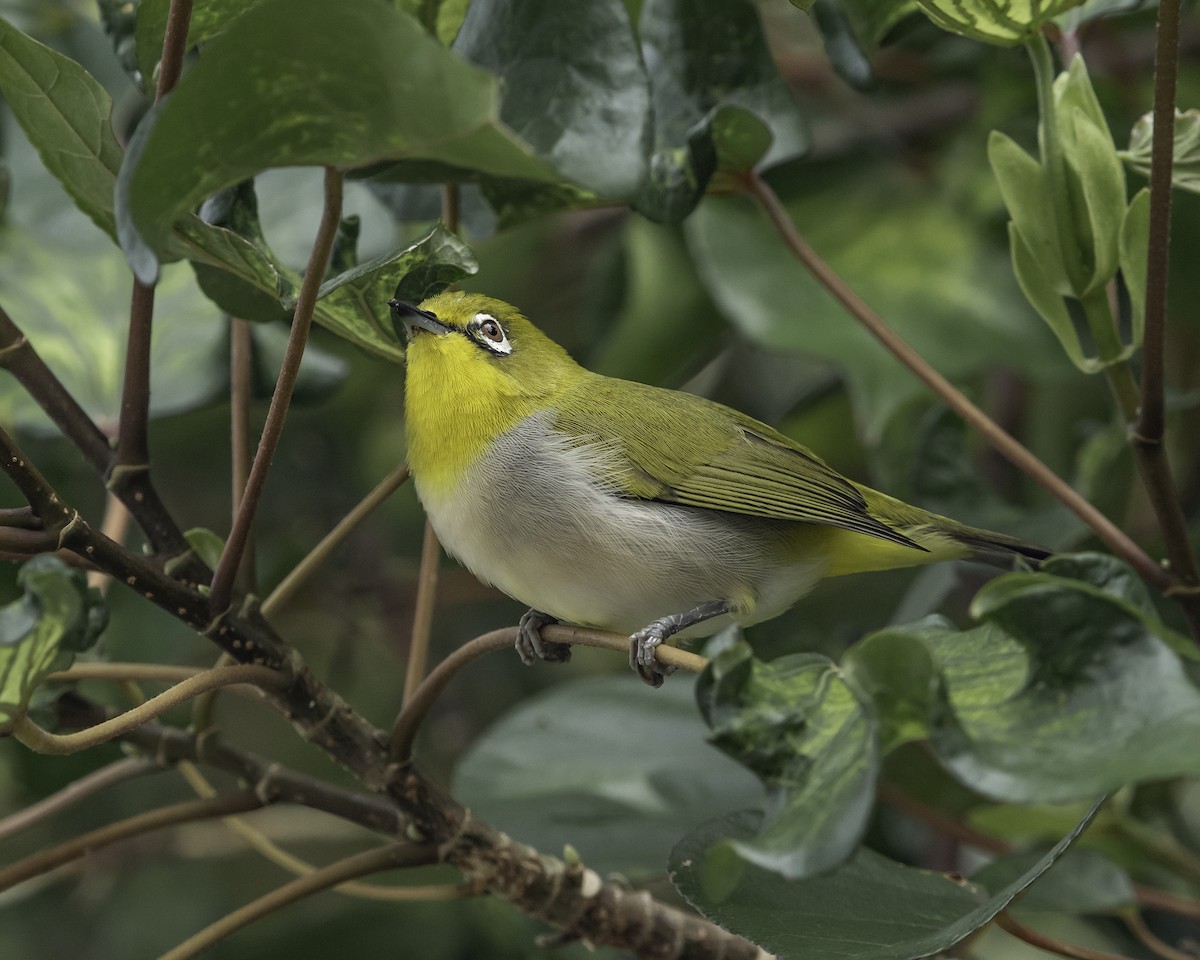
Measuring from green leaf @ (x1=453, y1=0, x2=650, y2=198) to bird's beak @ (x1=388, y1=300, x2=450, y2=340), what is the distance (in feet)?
0.93

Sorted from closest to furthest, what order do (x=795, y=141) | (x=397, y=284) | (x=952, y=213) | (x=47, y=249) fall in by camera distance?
(x=397, y=284), (x=795, y=141), (x=47, y=249), (x=952, y=213)

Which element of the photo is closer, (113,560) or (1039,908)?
(113,560)

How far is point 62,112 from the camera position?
3.98 feet

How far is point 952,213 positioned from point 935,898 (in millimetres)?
1484

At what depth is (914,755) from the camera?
7.32 feet

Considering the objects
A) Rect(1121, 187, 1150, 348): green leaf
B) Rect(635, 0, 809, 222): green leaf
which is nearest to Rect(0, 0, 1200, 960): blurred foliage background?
Rect(635, 0, 809, 222): green leaf

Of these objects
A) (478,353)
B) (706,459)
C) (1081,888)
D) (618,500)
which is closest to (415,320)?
(478,353)

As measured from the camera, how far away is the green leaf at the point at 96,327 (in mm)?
1892

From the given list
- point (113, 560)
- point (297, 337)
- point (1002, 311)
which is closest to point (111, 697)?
point (113, 560)

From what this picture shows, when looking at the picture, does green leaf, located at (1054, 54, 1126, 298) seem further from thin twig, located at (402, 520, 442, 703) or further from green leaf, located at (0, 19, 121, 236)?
green leaf, located at (0, 19, 121, 236)

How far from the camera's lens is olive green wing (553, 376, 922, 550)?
1.86 metres

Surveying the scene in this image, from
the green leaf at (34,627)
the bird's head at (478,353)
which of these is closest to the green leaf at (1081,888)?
the bird's head at (478,353)

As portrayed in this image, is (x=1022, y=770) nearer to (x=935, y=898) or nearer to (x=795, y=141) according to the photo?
(x=935, y=898)

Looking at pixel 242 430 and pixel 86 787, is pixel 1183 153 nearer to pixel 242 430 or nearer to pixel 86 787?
pixel 242 430
